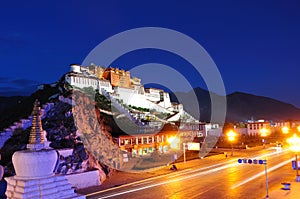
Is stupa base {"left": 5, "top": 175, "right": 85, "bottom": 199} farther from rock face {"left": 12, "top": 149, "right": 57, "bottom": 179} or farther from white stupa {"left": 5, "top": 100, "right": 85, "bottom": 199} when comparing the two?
rock face {"left": 12, "top": 149, "right": 57, "bottom": 179}

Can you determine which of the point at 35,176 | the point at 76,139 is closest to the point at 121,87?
the point at 76,139

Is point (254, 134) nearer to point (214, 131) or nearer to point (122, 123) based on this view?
point (214, 131)

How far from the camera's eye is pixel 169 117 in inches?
3263

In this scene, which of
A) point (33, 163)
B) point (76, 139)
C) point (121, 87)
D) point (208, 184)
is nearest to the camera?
point (33, 163)

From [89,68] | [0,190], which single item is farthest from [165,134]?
[89,68]

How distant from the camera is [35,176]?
12.0m

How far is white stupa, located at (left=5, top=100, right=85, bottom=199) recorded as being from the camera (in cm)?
1180

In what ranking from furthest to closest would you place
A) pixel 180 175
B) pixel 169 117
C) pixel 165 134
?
pixel 169 117 < pixel 165 134 < pixel 180 175

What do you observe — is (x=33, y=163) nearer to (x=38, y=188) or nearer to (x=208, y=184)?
(x=38, y=188)

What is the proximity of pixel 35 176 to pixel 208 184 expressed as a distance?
14.0 meters

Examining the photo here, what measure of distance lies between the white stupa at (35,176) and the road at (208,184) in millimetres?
7428

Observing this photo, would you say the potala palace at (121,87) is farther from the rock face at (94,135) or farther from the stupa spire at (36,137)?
the stupa spire at (36,137)

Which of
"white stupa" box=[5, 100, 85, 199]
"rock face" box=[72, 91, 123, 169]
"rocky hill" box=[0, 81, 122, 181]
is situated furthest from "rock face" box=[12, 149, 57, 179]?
"rock face" box=[72, 91, 123, 169]

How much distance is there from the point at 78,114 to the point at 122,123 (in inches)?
805
